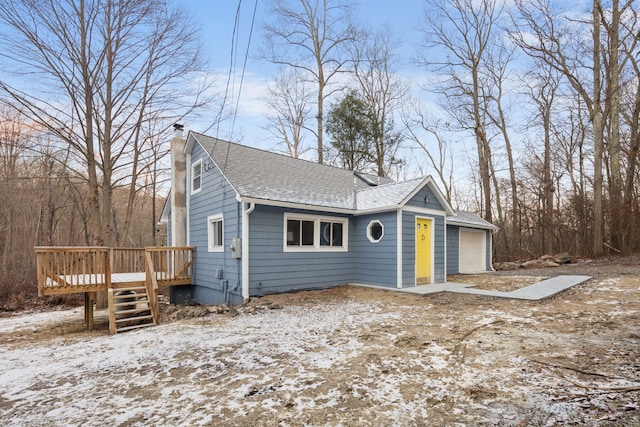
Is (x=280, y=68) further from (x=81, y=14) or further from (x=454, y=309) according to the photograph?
(x=454, y=309)

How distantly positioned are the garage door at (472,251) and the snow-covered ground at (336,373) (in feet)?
24.9

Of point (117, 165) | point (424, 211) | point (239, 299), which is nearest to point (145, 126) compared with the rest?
point (117, 165)

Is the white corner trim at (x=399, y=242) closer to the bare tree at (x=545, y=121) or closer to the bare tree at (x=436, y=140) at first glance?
the bare tree at (x=545, y=121)

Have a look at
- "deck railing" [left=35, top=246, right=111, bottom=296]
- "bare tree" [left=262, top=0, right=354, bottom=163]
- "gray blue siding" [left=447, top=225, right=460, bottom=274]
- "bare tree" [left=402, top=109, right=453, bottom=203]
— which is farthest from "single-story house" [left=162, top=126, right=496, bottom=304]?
"bare tree" [left=402, top=109, right=453, bottom=203]

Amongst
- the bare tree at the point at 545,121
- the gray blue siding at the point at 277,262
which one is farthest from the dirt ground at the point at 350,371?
the bare tree at the point at 545,121

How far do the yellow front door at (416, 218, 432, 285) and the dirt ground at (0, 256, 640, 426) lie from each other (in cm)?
314

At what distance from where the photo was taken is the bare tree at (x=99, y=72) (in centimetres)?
969

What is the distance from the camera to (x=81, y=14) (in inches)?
406

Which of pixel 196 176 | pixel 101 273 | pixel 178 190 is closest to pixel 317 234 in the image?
pixel 196 176

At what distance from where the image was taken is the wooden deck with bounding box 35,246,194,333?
7.09 metres

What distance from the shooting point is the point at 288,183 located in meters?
9.44

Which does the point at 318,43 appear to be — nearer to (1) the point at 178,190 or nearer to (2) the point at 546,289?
(1) the point at 178,190

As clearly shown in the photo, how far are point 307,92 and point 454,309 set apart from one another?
61.1 feet

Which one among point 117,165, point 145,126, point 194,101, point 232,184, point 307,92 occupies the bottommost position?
point 232,184
